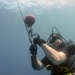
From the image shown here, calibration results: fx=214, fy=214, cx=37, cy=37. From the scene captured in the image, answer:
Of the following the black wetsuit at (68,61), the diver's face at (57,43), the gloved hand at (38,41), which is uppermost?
the gloved hand at (38,41)

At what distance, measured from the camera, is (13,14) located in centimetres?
3625

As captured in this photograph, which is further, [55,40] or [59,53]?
[55,40]

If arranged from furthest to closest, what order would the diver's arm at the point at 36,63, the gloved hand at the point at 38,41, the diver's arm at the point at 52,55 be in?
the diver's arm at the point at 36,63 → the gloved hand at the point at 38,41 → the diver's arm at the point at 52,55

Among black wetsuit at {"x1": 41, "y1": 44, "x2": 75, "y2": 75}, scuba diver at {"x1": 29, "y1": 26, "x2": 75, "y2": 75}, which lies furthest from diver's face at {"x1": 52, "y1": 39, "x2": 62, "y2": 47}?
black wetsuit at {"x1": 41, "y1": 44, "x2": 75, "y2": 75}

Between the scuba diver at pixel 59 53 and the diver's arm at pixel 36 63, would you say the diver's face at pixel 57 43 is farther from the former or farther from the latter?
the diver's arm at pixel 36 63

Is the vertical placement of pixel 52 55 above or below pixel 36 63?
above

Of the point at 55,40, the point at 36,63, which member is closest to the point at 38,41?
the point at 55,40

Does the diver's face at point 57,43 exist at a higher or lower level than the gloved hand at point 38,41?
lower

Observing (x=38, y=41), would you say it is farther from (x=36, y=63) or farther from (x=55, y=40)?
(x=36, y=63)

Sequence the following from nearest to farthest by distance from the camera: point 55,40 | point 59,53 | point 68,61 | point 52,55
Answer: point 52,55, point 59,53, point 68,61, point 55,40

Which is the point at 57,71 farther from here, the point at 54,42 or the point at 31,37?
the point at 31,37

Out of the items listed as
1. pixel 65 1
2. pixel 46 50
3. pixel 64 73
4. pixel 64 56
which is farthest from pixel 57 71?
pixel 65 1

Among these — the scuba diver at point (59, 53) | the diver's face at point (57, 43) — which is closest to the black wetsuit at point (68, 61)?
the scuba diver at point (59, 53)

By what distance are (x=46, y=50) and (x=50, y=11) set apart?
3351 cm
